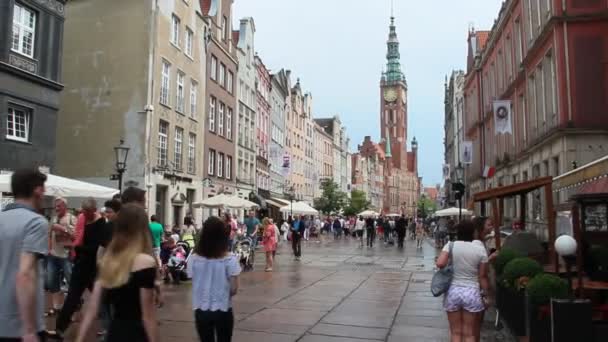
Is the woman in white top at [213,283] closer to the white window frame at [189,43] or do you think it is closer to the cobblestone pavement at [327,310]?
the cobblestone pavement at [327,310]

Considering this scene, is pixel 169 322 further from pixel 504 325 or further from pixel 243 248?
pixel 243 248

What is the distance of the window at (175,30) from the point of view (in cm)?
3016

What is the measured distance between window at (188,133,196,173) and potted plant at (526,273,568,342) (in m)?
27.7

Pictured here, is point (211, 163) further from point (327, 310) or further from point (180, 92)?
point (327, 310)

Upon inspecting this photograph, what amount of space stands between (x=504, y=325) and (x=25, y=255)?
24.0 ft

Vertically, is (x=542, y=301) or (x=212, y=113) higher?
(x=212, y=113)

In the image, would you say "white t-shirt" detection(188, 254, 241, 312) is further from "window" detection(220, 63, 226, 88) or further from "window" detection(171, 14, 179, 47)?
"window" detection(220, 63, 226, 88)

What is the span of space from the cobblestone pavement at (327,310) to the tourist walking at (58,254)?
1627 millimetres

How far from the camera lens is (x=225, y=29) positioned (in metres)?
39.5

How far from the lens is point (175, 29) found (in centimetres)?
3080

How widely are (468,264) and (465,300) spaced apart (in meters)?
0.38

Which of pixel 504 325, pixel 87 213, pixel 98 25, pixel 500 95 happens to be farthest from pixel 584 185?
pixel 98 25

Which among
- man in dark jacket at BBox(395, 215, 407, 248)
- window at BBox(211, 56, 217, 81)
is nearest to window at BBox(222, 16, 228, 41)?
window at BBox(211, 56, 217, 81)

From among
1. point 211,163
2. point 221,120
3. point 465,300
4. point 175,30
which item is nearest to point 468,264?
point 465,300
